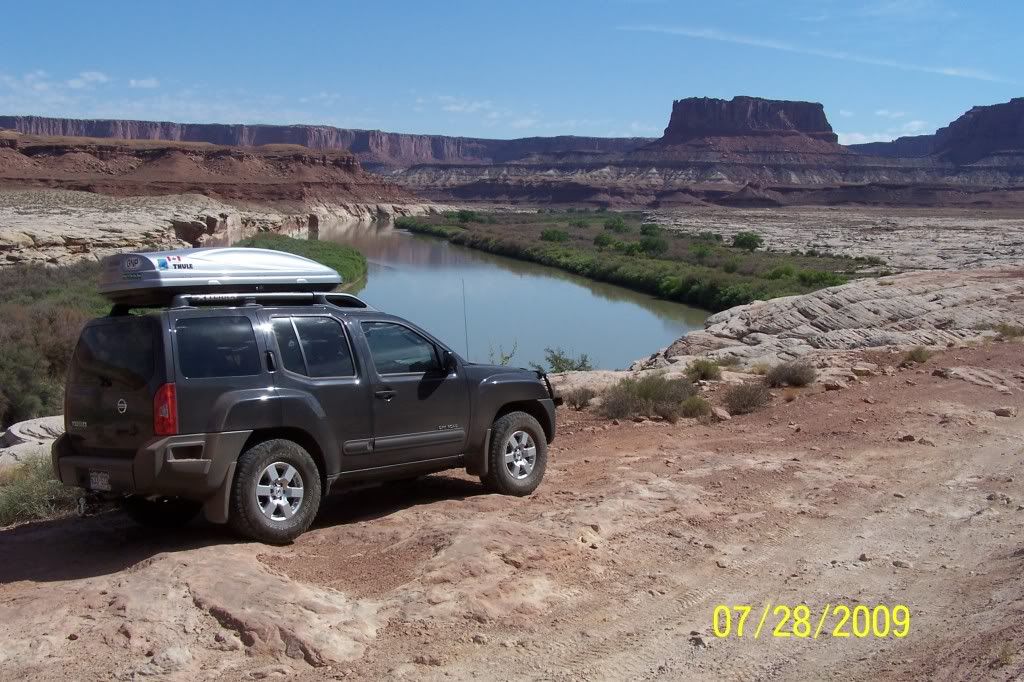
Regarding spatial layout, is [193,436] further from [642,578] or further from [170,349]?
[642,578]

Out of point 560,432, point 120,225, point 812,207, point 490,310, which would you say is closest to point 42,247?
point 120,225

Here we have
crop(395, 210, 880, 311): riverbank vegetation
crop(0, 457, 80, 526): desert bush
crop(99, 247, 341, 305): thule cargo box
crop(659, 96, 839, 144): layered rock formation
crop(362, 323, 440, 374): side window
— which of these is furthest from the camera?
crop(659, 96, 839, 144): layered rock formation

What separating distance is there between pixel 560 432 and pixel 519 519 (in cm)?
398

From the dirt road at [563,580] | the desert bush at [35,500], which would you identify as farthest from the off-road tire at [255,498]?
the desert bush at [35,500]

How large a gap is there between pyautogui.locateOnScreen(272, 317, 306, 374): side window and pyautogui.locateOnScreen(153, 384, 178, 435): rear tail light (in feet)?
2.73

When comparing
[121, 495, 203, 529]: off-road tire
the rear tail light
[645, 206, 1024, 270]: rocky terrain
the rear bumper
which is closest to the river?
[121, 495, 203, 529]: off-road tire

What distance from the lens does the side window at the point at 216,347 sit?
611cm

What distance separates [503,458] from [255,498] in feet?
7.17

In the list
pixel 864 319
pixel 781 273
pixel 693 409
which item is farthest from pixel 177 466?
pixel 781 273

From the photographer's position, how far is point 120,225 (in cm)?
3962

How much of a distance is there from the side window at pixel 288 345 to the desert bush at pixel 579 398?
573 cm

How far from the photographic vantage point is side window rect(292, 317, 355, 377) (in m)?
6.73
